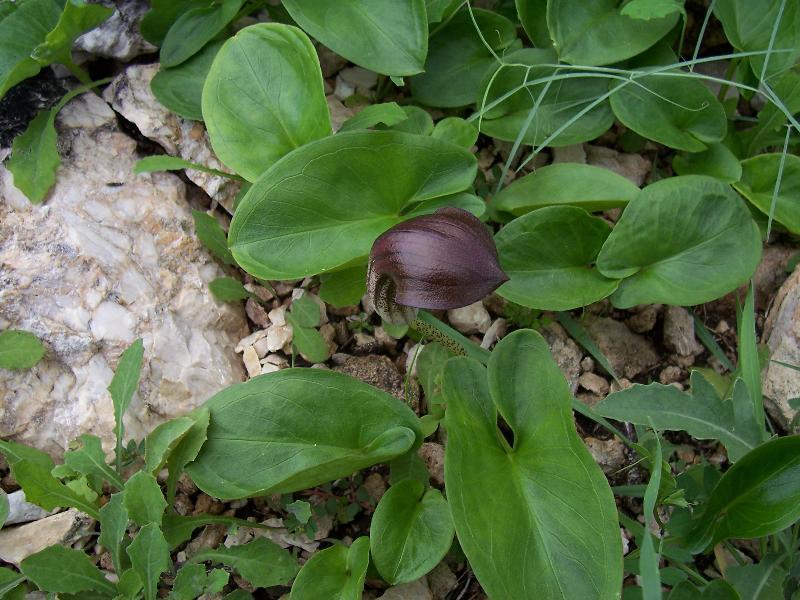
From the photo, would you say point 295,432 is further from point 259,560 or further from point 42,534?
point 42,534

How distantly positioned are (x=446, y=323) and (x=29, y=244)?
767 mm

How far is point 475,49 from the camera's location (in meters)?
1.46

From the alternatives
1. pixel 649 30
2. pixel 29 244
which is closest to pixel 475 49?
pixel 649 30

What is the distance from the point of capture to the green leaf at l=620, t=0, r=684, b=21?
121cm

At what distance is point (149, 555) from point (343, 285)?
1.77 feet

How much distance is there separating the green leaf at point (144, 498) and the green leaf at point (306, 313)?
1.30 feet

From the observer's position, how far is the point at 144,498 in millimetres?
1036

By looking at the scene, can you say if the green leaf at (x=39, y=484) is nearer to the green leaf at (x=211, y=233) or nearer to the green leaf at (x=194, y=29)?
the green leaf at (x=211, y=233)

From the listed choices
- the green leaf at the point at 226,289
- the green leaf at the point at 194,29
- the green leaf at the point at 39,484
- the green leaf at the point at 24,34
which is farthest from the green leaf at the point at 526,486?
the green leaf at the point at 24,34

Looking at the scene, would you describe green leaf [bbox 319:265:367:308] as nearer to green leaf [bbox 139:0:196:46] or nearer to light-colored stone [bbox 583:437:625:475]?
light-colored stone [bbox 583:437:625:475]

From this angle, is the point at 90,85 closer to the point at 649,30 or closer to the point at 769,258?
the point at 649,30

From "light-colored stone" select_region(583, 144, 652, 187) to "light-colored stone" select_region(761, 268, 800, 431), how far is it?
0.37 metres

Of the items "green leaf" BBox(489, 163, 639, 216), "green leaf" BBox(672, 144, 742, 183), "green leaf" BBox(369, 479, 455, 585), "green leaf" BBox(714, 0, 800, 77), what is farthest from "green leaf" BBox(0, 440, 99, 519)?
"green leaf" BBox(714, 0, 800, 77)

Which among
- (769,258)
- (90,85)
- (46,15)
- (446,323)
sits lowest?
(769,258)
